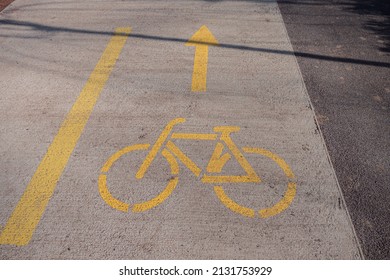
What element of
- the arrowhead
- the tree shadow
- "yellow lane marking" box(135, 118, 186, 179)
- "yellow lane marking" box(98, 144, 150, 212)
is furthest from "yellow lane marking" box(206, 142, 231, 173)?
the arrowhead

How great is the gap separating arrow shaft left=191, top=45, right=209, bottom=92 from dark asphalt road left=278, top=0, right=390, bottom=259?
5.96ft

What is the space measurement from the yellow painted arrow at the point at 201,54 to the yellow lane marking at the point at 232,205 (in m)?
2.20

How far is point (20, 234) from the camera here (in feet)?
11.1

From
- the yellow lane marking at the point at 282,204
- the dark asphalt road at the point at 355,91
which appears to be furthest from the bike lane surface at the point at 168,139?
the dark asphalt road at the point at 355,91

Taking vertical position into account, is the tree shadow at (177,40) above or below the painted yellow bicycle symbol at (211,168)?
above

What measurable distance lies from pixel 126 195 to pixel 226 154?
1375 millimetres

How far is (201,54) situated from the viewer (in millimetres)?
6406

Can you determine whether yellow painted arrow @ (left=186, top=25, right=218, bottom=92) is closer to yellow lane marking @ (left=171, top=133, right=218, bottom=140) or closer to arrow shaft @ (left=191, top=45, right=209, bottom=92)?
arrow shaft @ (left=191, top=45, right=209, bottom=92)

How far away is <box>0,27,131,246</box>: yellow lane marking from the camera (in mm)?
3432

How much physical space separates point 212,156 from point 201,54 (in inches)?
116

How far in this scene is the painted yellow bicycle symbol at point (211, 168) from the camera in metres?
3.62

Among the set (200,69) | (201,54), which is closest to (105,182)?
(200,69)

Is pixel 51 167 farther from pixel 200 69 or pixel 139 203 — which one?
pixel 200 69

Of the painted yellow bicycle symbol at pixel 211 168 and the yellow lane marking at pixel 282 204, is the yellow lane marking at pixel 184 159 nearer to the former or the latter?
the painted yellow bicycle symbol at pixel 211 168
